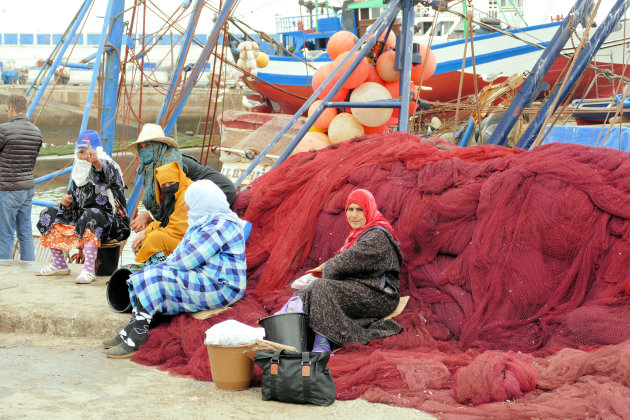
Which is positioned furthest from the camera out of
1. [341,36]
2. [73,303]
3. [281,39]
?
[281,39]

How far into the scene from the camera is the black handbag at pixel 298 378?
3557mm

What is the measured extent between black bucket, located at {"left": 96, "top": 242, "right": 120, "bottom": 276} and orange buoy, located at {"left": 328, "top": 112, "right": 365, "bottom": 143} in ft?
12.4

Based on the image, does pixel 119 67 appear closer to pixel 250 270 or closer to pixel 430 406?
pixel 250 270

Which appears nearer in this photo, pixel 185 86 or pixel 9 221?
pixel 9 221

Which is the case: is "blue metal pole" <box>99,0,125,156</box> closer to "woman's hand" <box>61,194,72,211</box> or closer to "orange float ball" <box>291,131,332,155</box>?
"woman's hand" <box>61,194,72,211</box>

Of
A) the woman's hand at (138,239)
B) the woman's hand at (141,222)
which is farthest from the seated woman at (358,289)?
the woman's hand at (141,222)

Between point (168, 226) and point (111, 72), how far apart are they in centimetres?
337

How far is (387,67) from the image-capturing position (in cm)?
902

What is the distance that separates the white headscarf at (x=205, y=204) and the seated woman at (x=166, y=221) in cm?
81

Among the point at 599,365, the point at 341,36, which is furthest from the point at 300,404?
the point at 341,36

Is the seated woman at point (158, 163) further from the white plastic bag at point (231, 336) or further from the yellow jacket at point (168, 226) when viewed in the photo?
the white plastic bag at point (231, 336)

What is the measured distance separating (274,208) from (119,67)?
3.30 metres

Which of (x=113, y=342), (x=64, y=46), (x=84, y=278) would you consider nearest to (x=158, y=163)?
(x=84, y=278)

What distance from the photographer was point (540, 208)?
4.62 m
